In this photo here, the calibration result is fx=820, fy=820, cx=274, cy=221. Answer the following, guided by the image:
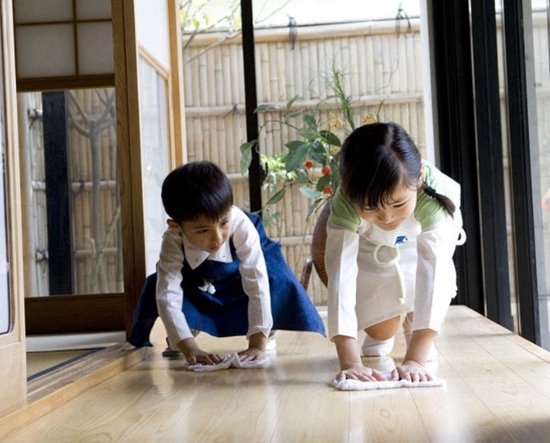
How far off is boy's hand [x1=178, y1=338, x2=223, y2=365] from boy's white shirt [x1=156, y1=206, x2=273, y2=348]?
39 millimetres

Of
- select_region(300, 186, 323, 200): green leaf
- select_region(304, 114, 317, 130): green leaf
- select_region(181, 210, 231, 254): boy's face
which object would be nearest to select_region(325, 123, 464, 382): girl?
select_region(181, 210, 231, 254): boy's face

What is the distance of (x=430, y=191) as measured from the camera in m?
2.05

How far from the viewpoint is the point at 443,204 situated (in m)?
2.06

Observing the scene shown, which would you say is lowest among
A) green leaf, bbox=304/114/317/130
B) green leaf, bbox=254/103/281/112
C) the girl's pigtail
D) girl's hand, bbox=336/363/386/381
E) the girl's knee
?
girl's hand, bbox=336/363/386/381

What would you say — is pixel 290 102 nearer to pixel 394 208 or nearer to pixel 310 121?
pixel 310 121

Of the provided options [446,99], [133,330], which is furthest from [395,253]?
[446,99]

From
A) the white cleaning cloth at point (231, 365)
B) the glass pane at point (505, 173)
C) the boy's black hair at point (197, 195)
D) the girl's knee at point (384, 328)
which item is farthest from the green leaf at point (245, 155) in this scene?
the white cleaning cloth at point (231, 365)

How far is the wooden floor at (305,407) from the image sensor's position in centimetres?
140

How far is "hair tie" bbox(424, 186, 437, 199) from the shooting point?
2.05 m

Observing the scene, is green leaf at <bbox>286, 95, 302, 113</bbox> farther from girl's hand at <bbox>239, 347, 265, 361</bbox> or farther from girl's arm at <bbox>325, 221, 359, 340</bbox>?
girl's arm at <bbox>325, 221, 359, 340</bbox>

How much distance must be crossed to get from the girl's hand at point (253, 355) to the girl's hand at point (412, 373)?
0.52 metres

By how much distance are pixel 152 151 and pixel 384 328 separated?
1.49m

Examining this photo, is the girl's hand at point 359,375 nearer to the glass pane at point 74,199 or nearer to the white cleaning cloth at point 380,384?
the white cleaning cloth at point 380,384

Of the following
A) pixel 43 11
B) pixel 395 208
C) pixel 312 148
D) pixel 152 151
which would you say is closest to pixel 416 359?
pixel 395 208
